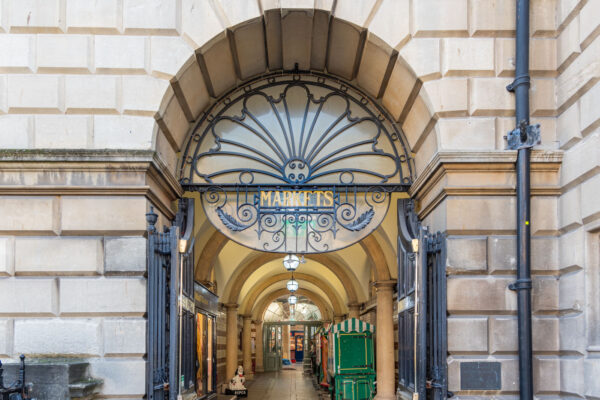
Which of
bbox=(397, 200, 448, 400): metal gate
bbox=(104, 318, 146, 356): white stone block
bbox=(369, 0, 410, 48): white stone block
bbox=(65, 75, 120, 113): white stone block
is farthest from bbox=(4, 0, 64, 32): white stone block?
bbox=(397, 200, 448, 400): metal gate

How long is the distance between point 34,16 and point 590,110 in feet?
18.6

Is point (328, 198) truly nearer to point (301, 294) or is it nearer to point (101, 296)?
point (101, 296)

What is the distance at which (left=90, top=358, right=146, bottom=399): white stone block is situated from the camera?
6.57 m

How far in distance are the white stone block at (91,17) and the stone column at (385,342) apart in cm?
1025

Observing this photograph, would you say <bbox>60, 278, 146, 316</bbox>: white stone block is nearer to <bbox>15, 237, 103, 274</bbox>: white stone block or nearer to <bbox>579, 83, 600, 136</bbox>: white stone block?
<bbox>15, 237, 103, 274</bbox>: white stone block

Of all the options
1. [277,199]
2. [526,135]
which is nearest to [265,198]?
[277,199]

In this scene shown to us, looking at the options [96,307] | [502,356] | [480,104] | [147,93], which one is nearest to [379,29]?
[480,104]

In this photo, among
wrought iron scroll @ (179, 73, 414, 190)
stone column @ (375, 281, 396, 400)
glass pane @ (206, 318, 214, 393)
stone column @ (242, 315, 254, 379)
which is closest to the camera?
wrought iron scroll @ (179, 73, 414, 190)

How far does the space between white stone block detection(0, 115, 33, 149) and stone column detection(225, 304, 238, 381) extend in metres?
17.0

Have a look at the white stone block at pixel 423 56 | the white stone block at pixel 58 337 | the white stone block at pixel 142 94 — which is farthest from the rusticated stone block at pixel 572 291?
the white stone block at pixel 58 337

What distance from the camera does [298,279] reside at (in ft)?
97.6

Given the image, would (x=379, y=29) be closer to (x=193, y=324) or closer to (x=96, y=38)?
(x=96, y=38)

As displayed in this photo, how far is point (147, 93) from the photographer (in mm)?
7016

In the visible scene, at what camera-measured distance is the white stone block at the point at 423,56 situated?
23.2 ft
